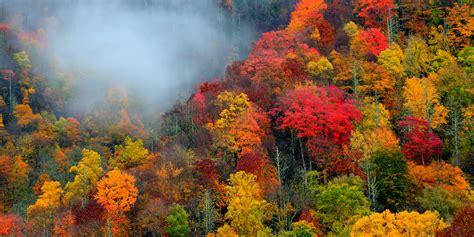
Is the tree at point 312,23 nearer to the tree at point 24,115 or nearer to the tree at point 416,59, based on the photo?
the tree at point 416,59

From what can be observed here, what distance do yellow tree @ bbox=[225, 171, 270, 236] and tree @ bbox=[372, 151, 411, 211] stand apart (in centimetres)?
936

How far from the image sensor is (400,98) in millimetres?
51812

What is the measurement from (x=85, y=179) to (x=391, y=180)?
33.0 metres

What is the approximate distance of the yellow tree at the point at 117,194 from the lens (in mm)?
44062

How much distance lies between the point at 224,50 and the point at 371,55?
88.3 m

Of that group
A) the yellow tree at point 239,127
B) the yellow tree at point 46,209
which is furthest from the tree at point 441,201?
the yellow tree at point 46,209

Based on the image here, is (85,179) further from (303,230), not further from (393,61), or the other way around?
(393,61)

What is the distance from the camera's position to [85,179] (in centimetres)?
5300

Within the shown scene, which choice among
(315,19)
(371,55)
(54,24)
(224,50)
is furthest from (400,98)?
(54,24)

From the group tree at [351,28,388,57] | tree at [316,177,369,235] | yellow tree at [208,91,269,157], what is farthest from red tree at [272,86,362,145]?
tree at [351,28,388,57]

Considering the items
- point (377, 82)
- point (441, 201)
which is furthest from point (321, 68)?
point (441, 201)

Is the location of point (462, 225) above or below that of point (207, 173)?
above

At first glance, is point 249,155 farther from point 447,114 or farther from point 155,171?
point 447,114

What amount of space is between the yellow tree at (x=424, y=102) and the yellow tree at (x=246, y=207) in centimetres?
1902
